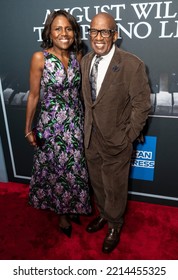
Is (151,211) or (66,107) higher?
(66,107)

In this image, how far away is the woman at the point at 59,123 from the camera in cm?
201

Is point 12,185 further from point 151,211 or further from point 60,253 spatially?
point 151,211

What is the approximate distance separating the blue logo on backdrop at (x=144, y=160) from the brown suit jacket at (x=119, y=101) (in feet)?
2.12

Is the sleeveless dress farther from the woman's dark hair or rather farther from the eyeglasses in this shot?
the eyeglasses

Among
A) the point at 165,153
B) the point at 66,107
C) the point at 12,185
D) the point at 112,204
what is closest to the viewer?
the point at 66,107

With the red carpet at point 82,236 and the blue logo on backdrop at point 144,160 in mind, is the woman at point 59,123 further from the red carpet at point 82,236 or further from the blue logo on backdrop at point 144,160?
the blue logo on backdrop at point 144,160

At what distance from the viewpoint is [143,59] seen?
233 centimetres

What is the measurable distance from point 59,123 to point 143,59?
2.92 feet

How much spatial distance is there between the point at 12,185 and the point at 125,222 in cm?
143

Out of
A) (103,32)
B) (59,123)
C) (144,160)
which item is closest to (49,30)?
(103,32)

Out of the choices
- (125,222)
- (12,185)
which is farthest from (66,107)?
(12,185)

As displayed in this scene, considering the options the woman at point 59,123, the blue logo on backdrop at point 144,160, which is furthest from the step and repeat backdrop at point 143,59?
the woman at point 59,123

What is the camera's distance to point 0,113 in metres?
2.96

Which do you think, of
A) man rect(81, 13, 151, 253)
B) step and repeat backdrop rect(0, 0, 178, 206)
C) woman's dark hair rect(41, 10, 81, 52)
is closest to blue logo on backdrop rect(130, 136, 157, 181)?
step and repeat backdrop rect(0, 0, 178, 206)
